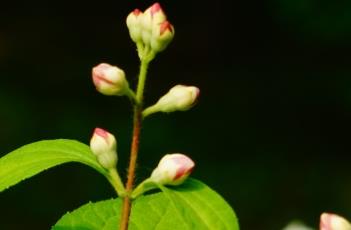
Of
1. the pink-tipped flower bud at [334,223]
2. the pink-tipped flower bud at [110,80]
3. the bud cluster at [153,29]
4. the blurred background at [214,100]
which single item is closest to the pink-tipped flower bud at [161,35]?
the bud cluster at [153,29]

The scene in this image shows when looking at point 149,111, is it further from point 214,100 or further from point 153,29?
point 214,100

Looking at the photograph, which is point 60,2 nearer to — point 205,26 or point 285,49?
point 205,26

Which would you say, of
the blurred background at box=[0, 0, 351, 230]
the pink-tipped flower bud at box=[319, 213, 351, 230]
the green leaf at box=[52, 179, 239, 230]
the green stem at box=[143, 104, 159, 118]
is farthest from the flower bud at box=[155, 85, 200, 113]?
the blurred background at box=[0, 0, 351, 230]

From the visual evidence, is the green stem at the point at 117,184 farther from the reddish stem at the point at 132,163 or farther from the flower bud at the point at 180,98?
the flower bud at the point at 180,98

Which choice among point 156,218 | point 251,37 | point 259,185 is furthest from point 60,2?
point 156,218

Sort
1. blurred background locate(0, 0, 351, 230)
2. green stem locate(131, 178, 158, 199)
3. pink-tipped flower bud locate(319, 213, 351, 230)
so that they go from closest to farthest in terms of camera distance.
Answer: pink-tipped flower bud locate(319, 213, 351, 230), green stem locate(131, 178, 158, 199), blurred background locate(0, 0, 351, 230)

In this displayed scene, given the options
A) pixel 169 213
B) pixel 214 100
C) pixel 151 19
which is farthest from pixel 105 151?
pixel 214 100

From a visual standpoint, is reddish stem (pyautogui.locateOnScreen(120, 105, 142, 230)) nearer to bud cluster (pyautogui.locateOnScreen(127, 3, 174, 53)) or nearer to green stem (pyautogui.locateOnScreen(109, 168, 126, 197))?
green stem (pyautogui.locateOnScreen(109, 168, 126, 197))
